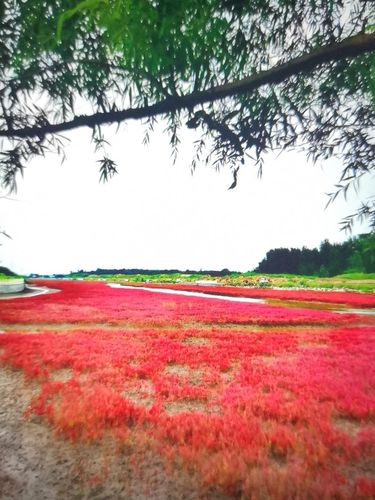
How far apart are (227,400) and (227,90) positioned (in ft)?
17.7

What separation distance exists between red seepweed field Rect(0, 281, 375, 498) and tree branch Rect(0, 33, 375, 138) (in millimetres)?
3804

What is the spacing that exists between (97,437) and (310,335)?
992 cm

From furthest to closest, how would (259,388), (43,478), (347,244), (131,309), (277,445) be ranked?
(131,309) < (259,388) < (277,445) < (43,478) < (347,244)

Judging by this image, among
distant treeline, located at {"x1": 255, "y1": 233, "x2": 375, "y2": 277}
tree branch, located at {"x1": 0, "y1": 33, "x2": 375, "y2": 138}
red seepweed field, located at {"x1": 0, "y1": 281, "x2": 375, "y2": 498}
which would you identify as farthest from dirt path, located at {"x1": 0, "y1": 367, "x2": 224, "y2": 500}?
distant treeline, located at {"x1": 255, "y1": 233, "x2": 375, "y2": 277}

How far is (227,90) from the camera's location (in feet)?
5.66

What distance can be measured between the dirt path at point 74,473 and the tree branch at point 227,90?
3.78 metres

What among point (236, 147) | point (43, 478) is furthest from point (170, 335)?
point (236, 147)

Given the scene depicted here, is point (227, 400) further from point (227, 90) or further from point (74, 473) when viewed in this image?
Answer: point (227, 90)

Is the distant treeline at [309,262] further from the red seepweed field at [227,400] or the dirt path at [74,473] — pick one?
the dirt path at [74,473]

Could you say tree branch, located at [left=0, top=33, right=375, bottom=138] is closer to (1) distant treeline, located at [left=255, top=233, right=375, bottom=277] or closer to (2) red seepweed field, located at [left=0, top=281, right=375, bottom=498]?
(2) red seepweed field, located at [left=0, top=281, right=375, bottom=498]

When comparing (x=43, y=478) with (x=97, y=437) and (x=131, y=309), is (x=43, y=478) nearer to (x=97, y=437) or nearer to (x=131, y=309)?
(x=97, y=437)

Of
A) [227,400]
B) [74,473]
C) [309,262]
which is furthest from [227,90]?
[309,262]

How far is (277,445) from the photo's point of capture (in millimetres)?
3998

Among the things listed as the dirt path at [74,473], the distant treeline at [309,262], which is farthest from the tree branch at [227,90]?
the distant treeline at [309,262]
